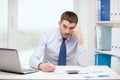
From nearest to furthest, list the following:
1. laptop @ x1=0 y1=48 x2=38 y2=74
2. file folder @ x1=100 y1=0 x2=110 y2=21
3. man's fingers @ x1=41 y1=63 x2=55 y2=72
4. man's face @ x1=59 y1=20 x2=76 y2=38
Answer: laptop @ x1=0 y1=48 x2=38 y2=74 < man's fingers @ x1=41 y1=63 x2=55 y2=72 < man's face @ x1=59 y1=20 x2=76 y2=38 < file folder @ x1=100 y1=0 x2=110 y2=21

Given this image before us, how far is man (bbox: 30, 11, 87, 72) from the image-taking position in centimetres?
251

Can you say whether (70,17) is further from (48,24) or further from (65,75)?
(48,24)

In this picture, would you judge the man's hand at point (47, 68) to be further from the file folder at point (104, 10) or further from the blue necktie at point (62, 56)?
the file folder at point (104, 10)

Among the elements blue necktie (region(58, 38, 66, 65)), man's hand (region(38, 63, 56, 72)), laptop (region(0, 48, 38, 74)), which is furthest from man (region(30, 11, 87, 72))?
laptop (region(0, 48, 38, 74))

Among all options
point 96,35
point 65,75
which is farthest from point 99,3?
point 65,75

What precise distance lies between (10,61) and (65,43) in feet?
3.37

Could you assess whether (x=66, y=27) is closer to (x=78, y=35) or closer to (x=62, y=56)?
(x=78, y=35)

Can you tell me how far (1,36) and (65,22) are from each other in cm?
145

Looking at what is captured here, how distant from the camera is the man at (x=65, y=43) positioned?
2508mm

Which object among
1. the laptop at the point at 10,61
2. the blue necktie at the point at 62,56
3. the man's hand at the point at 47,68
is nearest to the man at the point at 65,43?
the blue necktie at the point at 62,56

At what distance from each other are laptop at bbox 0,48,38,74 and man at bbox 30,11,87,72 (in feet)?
2.20

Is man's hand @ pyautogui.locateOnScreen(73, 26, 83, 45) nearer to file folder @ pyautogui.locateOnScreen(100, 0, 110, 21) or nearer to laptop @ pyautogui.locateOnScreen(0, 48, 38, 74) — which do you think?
file folder @ pyautogui.locateOnScreen(100, 0, 110, 21)

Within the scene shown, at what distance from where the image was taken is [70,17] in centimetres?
251

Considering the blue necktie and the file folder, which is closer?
the blue necktie
